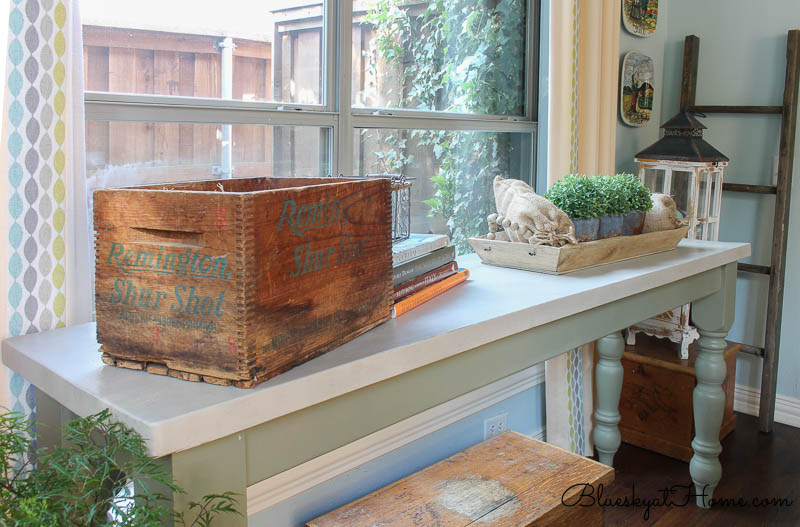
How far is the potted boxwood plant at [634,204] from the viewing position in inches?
72.3

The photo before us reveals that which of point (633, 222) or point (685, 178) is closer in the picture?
point (633, 222)

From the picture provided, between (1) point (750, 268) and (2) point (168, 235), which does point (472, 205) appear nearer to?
(1) point (750, 268)

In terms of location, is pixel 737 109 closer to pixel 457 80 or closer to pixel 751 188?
pixel 751 188

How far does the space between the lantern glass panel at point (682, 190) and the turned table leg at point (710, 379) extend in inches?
18.2

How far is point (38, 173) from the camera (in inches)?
45.3

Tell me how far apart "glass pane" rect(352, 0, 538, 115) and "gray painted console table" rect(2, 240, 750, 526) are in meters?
0.54

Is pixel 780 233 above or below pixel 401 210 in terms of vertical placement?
below

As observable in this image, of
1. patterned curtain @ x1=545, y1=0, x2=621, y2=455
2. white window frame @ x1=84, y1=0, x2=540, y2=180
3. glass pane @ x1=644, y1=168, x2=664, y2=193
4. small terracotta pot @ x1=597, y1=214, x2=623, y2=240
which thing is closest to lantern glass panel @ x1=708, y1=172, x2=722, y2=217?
glass pane @ x1=644, y1=168, x2=664, y2=193

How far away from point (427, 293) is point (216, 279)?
585mm

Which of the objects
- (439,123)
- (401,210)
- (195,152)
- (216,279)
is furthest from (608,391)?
(216,279)

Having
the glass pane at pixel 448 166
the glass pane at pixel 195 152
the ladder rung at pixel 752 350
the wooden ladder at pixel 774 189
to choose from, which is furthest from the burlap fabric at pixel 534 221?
the ladder rung at pixel 752 350

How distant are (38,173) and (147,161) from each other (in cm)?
32

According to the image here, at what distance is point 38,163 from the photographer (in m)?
1.15

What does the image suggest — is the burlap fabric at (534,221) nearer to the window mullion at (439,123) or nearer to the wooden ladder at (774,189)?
the window mullion at (439,123)
